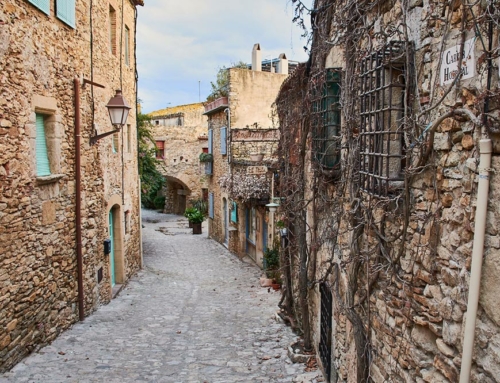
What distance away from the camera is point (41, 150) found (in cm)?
655

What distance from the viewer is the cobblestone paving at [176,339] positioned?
5840mm

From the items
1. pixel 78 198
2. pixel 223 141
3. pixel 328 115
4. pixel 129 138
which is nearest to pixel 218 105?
pixel 223 141

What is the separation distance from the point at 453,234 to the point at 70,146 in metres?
6.51

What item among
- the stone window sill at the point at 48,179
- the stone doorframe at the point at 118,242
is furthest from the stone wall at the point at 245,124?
the stone window sill at the point at 48,179

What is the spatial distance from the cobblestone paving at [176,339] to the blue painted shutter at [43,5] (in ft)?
15.5

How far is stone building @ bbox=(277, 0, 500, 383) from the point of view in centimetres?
219

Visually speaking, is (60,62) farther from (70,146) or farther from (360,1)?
(360,1)

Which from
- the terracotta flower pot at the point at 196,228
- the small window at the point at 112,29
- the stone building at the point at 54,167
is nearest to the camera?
the stone building at the point at 54,167

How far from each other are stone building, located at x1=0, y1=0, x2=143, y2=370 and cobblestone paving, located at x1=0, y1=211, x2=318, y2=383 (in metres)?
0.36

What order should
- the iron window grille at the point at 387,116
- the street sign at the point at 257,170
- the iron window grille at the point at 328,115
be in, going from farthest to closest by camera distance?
the street sign at the point at 257,170
the iron window grille at the point at 328,115
the iron window grille at the point at 387,116

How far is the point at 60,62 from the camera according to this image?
6.93 m

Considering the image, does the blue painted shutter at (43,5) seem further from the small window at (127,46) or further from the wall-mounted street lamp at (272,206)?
the wall-mounted street lamp at (272,206)

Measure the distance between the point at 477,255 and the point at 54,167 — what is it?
6254 millimetres

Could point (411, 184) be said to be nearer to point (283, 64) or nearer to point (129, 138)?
point (129, 138)
